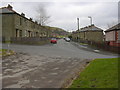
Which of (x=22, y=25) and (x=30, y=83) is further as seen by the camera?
(x=22, y=25)

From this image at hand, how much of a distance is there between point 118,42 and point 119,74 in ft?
90.6

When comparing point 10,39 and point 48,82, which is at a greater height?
point 10,39

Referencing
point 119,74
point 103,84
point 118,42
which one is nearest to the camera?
point 103,84

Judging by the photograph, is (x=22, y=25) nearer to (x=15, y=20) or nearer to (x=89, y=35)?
(x=15, y=20)

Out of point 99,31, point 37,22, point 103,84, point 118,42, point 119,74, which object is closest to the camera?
point 103,84

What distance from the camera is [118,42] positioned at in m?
32.2

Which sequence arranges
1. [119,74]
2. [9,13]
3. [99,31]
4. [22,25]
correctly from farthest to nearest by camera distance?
[99,31], [22,25], [9,13], [119,74]

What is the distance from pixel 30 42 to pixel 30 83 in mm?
27005

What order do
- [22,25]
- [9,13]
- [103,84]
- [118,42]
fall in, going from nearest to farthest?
[103,84]
[118,42]
[9,13]
[22,25]

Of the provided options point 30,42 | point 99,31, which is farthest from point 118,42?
point 99,31

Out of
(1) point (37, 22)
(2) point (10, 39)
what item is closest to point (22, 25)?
(2) point (10, 39)

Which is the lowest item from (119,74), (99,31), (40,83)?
(40,83)

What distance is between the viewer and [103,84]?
5816 mm

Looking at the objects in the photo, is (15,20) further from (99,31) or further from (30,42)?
(99,31)
